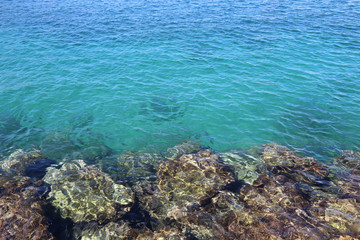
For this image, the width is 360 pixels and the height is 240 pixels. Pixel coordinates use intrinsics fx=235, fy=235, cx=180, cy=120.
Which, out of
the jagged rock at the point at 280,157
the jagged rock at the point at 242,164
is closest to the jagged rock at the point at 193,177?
the jagged rock at the point at 242,164

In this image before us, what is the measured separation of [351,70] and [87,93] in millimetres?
23700

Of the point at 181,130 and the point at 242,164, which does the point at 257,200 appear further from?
the point at 181,130

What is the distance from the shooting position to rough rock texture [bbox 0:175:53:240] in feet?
31.0

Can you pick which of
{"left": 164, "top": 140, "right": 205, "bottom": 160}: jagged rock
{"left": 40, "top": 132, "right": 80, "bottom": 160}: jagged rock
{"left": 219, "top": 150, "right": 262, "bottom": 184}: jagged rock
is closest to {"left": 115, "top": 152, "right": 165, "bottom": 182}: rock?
{"left": 164, "top": 140, "right": 205, "bottom": 160}: jagged rock

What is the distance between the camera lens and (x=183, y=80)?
2147 cm

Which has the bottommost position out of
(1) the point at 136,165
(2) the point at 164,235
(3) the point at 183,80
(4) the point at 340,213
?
(1) the point at 136,165

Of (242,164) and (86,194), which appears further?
(242,164)

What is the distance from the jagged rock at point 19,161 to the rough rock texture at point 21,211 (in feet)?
2.95

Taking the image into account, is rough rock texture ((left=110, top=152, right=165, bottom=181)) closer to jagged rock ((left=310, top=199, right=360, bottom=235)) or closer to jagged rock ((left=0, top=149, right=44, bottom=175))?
jagged rock ((left=0, top=149, right=44, bottom=175))

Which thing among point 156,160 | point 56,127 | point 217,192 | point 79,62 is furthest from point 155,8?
point 217,192

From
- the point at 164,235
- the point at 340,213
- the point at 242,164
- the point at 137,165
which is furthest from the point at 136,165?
the point at 340,213

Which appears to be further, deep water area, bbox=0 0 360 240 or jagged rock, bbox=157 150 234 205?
jagged rock, bbox=157 150 234 205

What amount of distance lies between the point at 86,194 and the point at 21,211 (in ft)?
8.86

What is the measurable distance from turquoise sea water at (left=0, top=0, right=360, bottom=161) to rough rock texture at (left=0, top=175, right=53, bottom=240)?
13.3 feet
